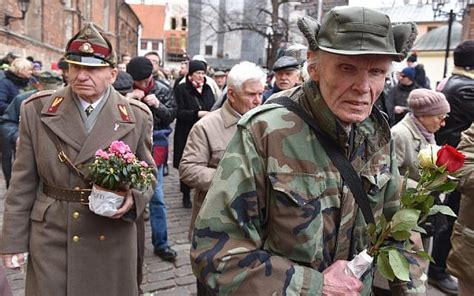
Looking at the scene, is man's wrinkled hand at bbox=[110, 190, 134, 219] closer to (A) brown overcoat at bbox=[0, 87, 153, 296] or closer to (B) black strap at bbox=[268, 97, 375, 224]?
(A) brown overcoat at bbox=[0, 87, 153, 296]

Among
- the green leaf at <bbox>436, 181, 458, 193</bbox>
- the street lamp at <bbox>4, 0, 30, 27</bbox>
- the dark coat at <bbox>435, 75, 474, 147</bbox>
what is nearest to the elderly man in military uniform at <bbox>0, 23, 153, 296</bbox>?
the green leaf at <bbox>436, 181, 458, 193</bbox>

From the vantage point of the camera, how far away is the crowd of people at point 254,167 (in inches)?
63.4

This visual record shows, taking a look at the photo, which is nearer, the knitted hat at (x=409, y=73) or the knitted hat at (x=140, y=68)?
the knitted hat at (x=140, y=68)

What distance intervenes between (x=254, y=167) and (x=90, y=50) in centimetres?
173

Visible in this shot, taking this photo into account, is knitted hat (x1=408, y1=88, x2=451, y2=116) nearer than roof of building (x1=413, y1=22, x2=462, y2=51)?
Yes

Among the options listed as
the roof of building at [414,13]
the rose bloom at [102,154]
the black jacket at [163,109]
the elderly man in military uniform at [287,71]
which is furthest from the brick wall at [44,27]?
the roof of building at [414,13]

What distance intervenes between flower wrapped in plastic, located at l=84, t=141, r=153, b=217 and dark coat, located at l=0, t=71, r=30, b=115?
549 centimetres

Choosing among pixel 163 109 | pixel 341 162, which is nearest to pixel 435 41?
pixel 163 109

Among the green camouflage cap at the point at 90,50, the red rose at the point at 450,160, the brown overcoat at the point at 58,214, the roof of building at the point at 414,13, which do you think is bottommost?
the brown overcoat at the point at 58,214

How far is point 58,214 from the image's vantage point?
2775 millimetres

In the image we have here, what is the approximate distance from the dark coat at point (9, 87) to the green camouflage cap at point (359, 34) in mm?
6900

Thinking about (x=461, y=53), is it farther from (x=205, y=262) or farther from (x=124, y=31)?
(x=124, y=31)

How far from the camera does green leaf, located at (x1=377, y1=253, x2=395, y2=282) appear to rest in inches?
63.2

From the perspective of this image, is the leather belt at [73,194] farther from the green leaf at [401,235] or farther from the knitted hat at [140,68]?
the knitted hat at [140,68]
